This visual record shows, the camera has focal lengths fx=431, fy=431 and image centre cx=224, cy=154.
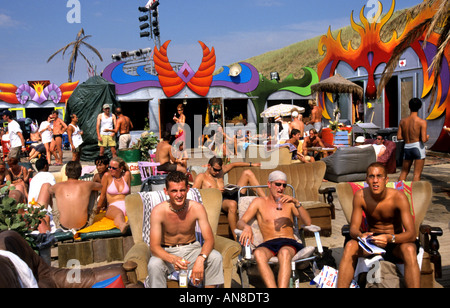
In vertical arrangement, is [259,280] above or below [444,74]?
below

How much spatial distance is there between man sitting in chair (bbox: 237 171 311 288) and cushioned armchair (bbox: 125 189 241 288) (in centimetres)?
20

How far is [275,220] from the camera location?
459 cm

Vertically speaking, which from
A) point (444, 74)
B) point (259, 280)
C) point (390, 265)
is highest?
point (444, 74)

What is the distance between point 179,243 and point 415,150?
20.0 ft

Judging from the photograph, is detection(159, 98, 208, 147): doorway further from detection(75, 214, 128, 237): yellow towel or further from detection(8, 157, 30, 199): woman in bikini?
detection(75, 214, 128, 237): yellow towel

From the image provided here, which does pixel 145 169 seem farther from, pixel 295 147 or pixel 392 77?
pixel 392 77

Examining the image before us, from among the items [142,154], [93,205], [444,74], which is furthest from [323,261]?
[444,74]

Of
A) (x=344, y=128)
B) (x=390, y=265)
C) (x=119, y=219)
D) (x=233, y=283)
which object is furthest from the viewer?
(x=344, y=128)

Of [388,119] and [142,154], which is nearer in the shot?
[142,154]

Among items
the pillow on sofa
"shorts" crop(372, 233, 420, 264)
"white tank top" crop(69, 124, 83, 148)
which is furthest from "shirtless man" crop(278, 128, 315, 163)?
"white tank top" crop(69, 124, 83, 148)

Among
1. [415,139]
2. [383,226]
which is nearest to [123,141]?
[415,139]

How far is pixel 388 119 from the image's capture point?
18422 millimetres

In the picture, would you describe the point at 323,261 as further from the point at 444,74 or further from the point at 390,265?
the point at 444,74

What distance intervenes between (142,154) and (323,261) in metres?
6.90
